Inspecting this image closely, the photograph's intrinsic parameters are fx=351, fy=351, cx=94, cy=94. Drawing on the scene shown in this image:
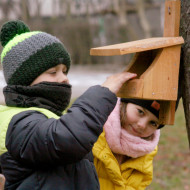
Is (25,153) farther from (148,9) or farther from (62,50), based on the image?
(148,9)

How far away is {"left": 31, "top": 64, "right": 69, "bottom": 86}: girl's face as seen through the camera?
6.14 feet

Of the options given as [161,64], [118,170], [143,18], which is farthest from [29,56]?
[143,18]

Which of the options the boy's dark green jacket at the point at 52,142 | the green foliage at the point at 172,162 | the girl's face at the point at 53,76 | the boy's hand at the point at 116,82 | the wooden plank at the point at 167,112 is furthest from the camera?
the green foliage at the point at 172,162

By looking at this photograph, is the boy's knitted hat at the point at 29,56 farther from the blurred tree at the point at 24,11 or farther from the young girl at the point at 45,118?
the blurred tree at the point at 24,11

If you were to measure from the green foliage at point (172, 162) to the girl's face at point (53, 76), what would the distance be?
312 centimetres

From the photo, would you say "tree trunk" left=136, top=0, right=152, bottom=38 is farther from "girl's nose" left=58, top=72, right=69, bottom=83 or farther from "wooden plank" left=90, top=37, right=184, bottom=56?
"girl's nose" left=58, top=72, right=69, bottom=83

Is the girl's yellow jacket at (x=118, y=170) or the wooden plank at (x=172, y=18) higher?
the wooden plank at (x=172, y=18)

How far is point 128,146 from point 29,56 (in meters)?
0.91

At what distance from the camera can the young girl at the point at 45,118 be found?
1.57 meters

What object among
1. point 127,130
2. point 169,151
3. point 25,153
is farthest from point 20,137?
point 169,151

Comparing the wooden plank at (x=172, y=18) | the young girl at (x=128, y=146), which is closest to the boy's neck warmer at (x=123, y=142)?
the young girl at (x=128, y=146)

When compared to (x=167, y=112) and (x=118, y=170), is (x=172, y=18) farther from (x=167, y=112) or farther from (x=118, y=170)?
(x=118, y=170)

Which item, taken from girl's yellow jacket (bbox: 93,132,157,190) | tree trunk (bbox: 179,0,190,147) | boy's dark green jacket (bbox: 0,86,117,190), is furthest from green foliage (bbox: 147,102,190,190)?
boy's dark green jacket (bbox: 0,86,117,190)

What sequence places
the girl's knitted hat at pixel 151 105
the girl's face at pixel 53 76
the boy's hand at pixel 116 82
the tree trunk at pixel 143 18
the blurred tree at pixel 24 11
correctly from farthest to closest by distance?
the tree trunk at pixel 143 18 → the blurred tree at pixel 24 11 → the girl's knitted hat at pixel 151 105 → the girl's face at pixel 53 76 → the boy's hand at pixel 116 82
